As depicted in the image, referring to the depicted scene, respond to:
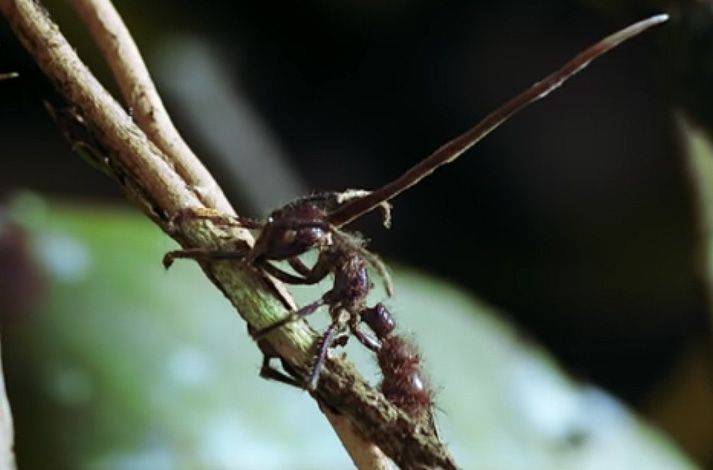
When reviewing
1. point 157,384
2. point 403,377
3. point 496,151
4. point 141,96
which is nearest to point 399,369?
point 403,377

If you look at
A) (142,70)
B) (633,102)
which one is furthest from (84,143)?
(633,102)

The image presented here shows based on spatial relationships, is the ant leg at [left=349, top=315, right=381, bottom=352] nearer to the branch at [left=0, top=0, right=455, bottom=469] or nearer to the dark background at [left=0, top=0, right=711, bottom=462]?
the branch at [left=0, top=0, right=455, bottom=469]

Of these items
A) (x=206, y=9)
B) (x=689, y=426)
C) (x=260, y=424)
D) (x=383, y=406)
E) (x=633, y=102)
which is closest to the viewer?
(x=383, y=406)

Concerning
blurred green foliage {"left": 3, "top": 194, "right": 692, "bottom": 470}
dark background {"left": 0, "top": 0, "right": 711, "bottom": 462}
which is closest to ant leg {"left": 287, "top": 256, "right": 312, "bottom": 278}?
blurred green foliage {"left": 3, "top": 194, "right": 692, "bottom": 470}

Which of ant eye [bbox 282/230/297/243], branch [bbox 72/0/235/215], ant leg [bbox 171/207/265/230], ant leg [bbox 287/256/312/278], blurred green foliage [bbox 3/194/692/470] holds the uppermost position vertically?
blurred green foliage [bbox 3/194/692/470]

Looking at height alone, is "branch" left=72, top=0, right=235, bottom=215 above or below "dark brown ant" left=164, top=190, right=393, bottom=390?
above

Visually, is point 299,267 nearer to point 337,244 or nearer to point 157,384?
point 337,244

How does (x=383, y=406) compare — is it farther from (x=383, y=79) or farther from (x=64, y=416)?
(x=383, y=79)
